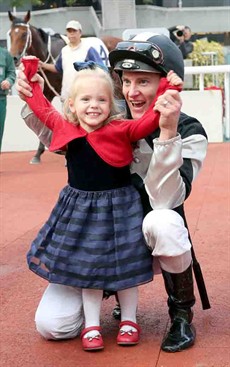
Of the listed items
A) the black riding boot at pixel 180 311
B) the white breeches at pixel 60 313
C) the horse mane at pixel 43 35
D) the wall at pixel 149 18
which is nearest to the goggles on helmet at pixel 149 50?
the black riding boot at pixel 180 311

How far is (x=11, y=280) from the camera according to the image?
4418mm

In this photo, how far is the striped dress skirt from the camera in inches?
124

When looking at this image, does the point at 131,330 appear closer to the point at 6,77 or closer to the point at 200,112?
the point at 6,77

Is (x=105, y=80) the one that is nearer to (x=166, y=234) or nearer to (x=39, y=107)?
(x=39, y=107)

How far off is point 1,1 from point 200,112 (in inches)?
549

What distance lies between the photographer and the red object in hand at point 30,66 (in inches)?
129

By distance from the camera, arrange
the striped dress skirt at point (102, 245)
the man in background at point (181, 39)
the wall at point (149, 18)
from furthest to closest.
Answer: the wall at point (149, 18) < the man in background at point (181, 39) < the striped dress skirt at point (102, 245)

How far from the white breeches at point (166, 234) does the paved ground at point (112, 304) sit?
451 millimetres

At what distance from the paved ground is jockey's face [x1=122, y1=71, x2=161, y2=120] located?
1.05 m

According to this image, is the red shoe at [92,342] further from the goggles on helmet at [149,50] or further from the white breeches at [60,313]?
the goggles on helmet at [149,50]

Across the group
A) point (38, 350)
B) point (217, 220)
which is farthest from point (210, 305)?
point (217, 220)

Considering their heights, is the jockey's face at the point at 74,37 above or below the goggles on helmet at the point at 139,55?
below

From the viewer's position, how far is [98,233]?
3150 mm

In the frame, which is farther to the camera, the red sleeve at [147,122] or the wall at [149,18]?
the wall at [149,18]
